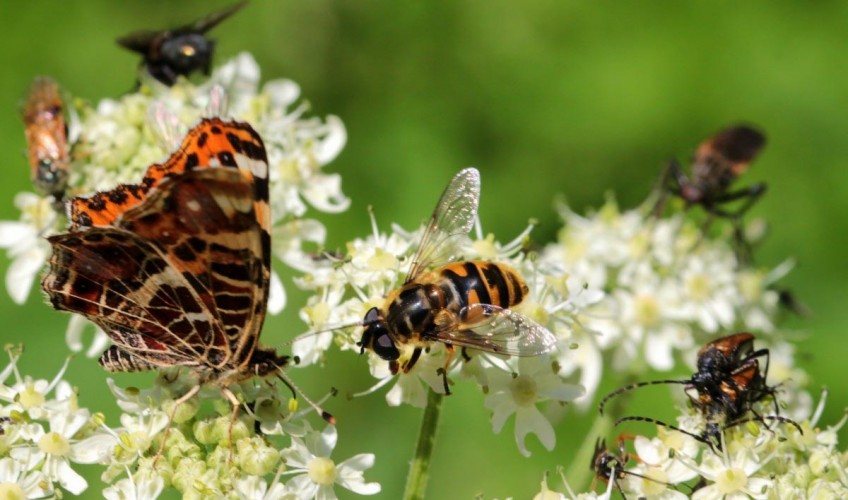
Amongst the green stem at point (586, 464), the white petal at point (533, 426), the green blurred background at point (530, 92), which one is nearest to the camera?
the white petal at point (533, 426)

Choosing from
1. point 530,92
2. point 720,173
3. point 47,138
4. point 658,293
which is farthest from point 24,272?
point 720,173

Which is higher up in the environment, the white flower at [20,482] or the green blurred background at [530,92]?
the green blurred background at [530,92]

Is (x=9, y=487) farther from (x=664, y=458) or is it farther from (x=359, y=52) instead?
(x=359, y=52)

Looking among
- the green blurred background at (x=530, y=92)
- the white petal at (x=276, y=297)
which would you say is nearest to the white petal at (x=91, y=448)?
the white petal at (x=276, y=297)

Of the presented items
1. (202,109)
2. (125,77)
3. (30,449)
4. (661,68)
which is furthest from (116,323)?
(661,68)

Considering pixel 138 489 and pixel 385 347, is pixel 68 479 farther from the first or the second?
pixel 385 347

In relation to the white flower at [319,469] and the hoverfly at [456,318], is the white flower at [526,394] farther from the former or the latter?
the white flower at [319,469]

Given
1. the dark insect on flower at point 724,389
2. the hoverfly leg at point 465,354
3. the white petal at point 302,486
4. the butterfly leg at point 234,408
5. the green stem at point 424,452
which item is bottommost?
the white petal at point 302,486

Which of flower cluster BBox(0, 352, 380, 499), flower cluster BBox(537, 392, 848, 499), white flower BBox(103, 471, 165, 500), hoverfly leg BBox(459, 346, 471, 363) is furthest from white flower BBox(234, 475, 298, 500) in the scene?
flower cluster BBox(537, 392, 848, 499)
